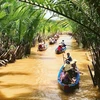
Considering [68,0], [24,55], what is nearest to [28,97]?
[68,0]

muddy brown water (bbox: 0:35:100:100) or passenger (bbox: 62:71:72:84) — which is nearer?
muddy brown water (bbox: 0:35:100:100)

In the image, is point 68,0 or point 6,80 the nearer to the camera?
point 68,0

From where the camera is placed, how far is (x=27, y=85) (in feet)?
41.8

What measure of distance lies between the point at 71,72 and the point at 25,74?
480 cm

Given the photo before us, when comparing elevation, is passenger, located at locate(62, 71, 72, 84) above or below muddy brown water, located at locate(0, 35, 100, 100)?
above

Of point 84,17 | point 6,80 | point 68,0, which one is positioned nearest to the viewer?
point 84,17

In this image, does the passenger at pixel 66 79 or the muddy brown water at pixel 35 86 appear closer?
the muddy brown water at pixel 35 86

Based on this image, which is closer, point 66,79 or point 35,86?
point 66,79

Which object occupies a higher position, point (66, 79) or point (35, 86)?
point (66, 79)

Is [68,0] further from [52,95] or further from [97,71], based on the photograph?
[52,95]

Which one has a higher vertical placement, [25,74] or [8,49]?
[8,49]

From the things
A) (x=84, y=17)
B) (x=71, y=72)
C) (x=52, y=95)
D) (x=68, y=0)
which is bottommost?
(x=52, y=95)

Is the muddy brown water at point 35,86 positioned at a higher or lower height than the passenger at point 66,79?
lower

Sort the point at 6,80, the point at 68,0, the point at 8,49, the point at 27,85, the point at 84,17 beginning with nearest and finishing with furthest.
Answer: the point at 84,17
the point at 68,0
the point at 27,85
the point at 6,80
the point at 8,49
